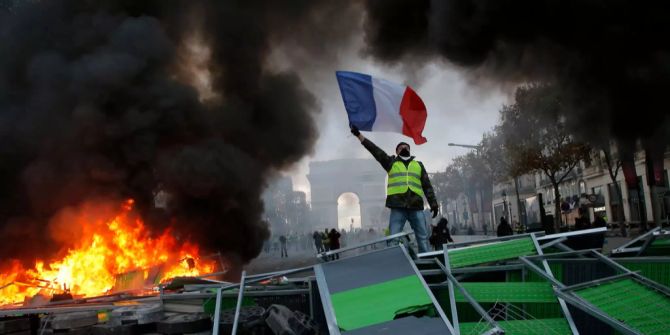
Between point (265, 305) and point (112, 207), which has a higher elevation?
point (112, 207)

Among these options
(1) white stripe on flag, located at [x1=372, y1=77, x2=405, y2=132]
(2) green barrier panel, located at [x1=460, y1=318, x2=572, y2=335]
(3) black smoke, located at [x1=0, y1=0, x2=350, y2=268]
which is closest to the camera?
(2) green barrier panel, located at [x1=460, y1=318, x2=572, y2=335]

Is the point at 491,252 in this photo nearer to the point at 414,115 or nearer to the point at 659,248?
the point at 659,248

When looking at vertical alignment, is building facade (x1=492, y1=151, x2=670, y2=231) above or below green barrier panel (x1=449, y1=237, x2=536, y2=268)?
above

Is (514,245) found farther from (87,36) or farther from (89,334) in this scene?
(87,36)

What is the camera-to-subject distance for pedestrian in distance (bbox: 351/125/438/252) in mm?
5715

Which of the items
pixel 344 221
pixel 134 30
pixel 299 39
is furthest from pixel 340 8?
pixel 344 221

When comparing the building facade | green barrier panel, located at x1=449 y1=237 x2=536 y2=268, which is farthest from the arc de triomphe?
green barrier panel, located at x1=449 y1=237 x2=536 y2=268

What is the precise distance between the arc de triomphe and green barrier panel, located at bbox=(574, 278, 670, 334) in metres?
50.8

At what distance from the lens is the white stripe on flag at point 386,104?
682 centimetres

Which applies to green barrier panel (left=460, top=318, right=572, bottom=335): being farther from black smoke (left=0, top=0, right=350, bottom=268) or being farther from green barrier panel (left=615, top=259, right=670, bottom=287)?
black smoke (left=0, top=0, right=350, bottom=268)

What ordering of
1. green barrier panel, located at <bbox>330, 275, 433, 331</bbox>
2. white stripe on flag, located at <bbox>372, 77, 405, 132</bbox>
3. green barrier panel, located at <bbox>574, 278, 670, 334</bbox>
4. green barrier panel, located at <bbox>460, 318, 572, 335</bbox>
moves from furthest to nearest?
white stripe on flag, located at <bbox>372, 77, 405, 132</bbox> → green barrier panel, located at <bbox>330, 275, 433, 331</bbox> → green barrier panel, located at <bbox>460, 318, 572, 335</bbox> → green barrier panel, located at <bbox>574, 278, 670, 334</bbox>

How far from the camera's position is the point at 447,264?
4156 millimetres

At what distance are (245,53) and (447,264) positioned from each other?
14.0m

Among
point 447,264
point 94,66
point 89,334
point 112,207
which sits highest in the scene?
point 94,66
